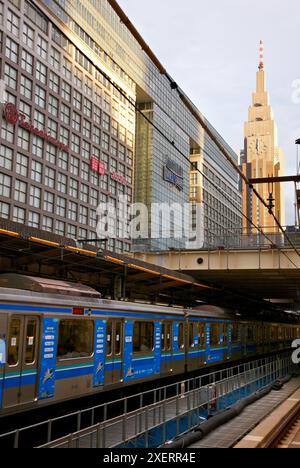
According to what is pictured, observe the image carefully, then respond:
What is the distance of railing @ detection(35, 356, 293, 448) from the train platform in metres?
0.65

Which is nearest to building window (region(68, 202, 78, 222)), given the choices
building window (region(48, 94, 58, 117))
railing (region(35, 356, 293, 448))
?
building window (region(48, 94, 58, 117))

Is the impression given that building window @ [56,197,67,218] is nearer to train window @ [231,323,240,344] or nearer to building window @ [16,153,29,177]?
building window @ [16,153,29,177]

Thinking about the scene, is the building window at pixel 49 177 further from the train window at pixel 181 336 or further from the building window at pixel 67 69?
the train window at pixel 181 336

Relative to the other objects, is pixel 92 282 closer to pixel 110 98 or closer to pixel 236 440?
pixel 236 440

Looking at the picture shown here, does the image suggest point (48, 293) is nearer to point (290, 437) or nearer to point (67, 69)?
point (290, 437)

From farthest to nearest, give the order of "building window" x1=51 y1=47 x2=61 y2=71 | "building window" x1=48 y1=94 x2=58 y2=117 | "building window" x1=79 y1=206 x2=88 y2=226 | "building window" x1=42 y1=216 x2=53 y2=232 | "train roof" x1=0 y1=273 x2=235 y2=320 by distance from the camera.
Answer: "building window" x1=79 y1=206 x2=88 y2=226 < "building window" x1=51 y1=47 x2=61 y2=71 < "building window" x1=48 y1=94 x2=58 y2=117 < "building window" x1=42 y1=216 x2=53 y2=232 < "train roof" x1=0 y1=273 x2=235 y2=320

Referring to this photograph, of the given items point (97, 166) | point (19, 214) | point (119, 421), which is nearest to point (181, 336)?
point (119, 421)

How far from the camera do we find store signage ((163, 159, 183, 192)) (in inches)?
4695

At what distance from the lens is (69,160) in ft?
279

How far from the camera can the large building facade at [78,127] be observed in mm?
72188

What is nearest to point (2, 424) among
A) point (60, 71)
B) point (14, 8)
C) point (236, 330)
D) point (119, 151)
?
point (236, 330)

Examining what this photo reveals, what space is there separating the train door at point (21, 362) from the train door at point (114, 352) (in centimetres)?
355

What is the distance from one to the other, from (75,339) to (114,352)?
2.32 meters
